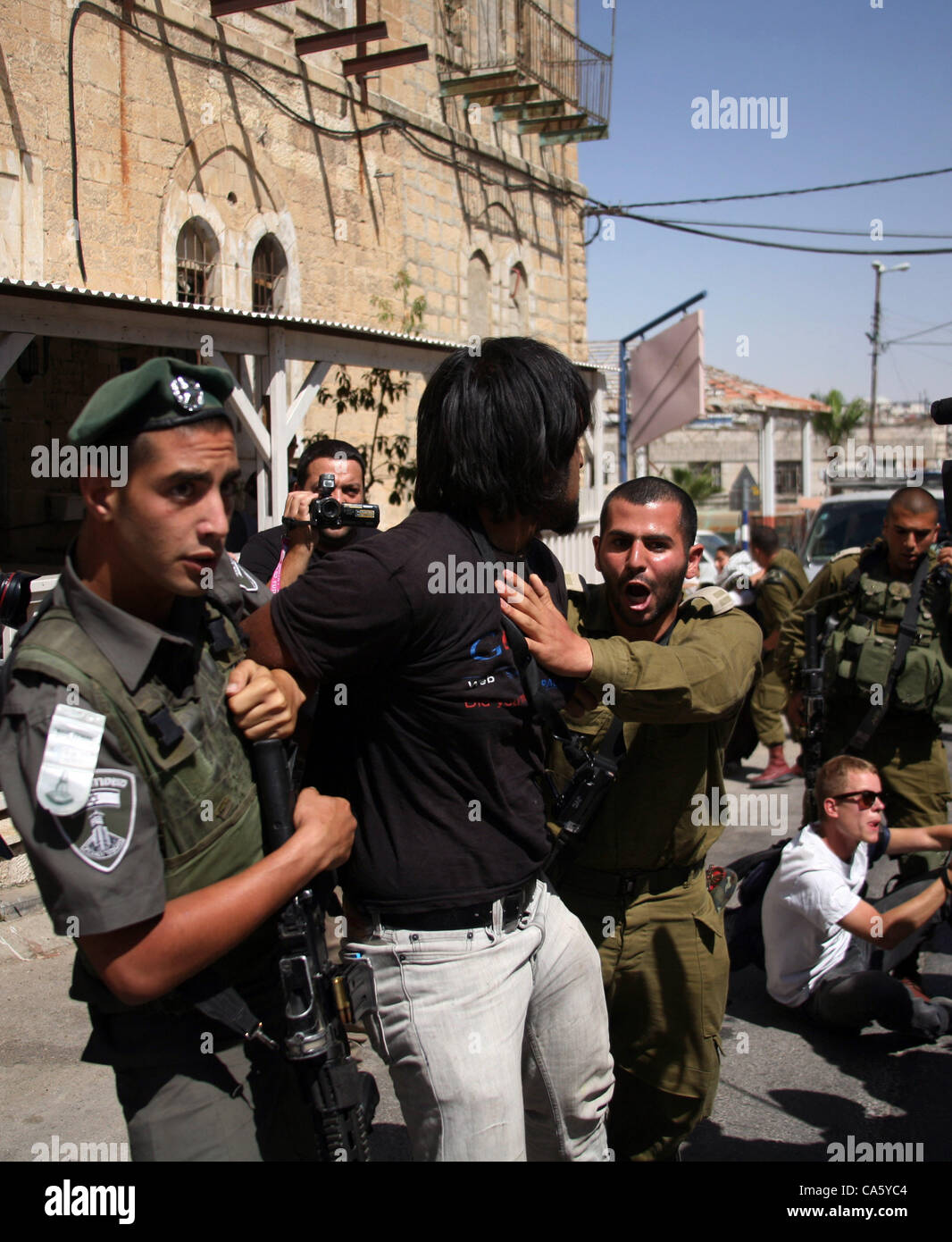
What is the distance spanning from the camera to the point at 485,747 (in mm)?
2041

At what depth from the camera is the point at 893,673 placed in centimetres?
467

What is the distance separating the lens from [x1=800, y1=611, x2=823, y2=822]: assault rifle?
5289 millimetres

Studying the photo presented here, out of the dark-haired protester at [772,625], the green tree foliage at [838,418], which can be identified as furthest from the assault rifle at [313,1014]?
the green tree foliage at [838,418]

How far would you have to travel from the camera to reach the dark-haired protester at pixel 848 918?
400 cm

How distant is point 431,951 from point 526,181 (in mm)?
14150

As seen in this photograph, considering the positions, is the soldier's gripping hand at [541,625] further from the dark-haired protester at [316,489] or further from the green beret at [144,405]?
the dark-haired protester at [316,489]

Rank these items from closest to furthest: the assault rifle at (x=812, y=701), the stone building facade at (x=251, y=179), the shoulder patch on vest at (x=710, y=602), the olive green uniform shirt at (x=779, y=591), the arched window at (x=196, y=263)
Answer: the shoulder patch on vest at (x=710, y=602), the assault rifle at (x=812, y=701), the olive green uniform shirt at (x=779, y=591), the stone building facade at (x=251, y=179), the arched window at (x=196, y=263)

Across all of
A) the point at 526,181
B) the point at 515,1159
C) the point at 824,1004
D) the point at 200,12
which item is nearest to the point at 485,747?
the point at 515,1159

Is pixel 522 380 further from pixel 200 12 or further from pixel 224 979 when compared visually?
pixel 200 12

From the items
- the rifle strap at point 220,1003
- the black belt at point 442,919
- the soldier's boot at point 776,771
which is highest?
the black belt at point 442,919

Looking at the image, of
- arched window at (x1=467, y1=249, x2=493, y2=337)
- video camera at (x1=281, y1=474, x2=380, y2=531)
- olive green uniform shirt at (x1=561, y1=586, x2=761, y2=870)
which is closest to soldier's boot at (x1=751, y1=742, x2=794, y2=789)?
olive green uniform shirt at (x1=561, y1=586, x2=761, y2=870)

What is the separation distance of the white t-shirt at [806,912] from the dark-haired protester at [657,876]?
4.80ft

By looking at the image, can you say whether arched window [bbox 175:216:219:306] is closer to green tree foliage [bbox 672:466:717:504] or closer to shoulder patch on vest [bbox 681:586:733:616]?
shoulder patch on vest [bbox 681:586:733:616]

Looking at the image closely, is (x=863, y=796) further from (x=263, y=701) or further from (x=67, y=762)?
(x=67, y=762)
